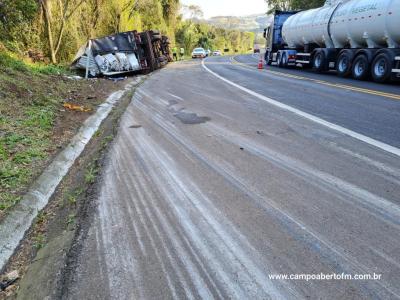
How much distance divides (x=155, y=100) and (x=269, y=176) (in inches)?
252

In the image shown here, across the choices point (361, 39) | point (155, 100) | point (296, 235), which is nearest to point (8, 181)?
point (296, 235)

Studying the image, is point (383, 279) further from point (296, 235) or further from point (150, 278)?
point (150, 278)

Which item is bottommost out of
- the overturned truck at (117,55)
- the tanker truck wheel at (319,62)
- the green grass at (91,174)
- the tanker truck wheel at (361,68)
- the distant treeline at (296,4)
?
the distant treeline at (296,4)

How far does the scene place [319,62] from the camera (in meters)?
18.8

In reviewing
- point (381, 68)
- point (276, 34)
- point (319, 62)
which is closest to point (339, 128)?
point (381, 68)

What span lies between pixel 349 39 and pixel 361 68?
6.21 ft

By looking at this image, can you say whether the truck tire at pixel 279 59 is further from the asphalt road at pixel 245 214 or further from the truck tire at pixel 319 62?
the asphalt road at pixel 245 214

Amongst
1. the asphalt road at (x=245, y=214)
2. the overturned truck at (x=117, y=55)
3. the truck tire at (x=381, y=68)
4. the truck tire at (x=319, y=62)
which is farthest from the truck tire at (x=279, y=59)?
the asphalt road at (x=245, y=214)

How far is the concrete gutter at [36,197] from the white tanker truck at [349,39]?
11453 millimetres

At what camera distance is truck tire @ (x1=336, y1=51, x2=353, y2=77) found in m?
16.1

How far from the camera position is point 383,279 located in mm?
2533

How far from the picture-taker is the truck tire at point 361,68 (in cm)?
1481

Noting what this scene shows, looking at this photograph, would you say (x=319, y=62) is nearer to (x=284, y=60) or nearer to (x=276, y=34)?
(x=284, y=60)

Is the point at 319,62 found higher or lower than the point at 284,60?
higher
